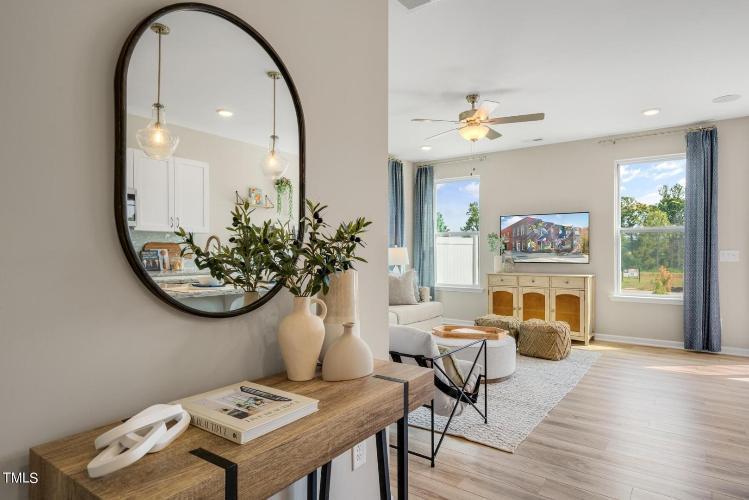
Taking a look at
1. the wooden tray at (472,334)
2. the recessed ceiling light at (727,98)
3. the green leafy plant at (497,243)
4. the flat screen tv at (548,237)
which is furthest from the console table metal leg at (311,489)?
the green leafy plant at (497,243)

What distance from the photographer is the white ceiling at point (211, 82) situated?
1.05 metres

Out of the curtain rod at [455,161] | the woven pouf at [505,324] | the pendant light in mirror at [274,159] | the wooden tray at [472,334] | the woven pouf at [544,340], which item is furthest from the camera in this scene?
the curtain rod at [455,161]

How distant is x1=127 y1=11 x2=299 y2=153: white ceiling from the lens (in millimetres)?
1055

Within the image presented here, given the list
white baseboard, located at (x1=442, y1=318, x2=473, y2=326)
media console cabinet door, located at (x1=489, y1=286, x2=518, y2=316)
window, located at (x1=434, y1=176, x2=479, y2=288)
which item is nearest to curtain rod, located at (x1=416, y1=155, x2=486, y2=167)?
window, located at (x1=434, y1=176, x2=479, y2=288)

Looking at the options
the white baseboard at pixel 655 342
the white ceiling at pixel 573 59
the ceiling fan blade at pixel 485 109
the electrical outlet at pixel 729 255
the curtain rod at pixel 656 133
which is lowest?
the white baseboard at pixel 655 342

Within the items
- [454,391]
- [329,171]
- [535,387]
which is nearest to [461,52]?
[329,171]

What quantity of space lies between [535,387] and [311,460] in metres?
3.32

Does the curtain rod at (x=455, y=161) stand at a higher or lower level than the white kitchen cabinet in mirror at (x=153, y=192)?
higher

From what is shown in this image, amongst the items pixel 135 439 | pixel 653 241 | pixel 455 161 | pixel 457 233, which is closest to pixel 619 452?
pixel 135 439

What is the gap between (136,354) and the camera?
1042mm

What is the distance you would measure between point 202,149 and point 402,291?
4.66m

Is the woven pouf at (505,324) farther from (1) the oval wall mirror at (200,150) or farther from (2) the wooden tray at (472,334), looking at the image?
(1) the oval wall mirror at (200,150)

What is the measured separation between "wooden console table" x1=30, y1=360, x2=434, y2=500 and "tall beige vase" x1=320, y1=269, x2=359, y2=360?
0.20m

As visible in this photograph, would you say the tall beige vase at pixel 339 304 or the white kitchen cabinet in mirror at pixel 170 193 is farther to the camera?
the tall beige vase at pixel 339 304
